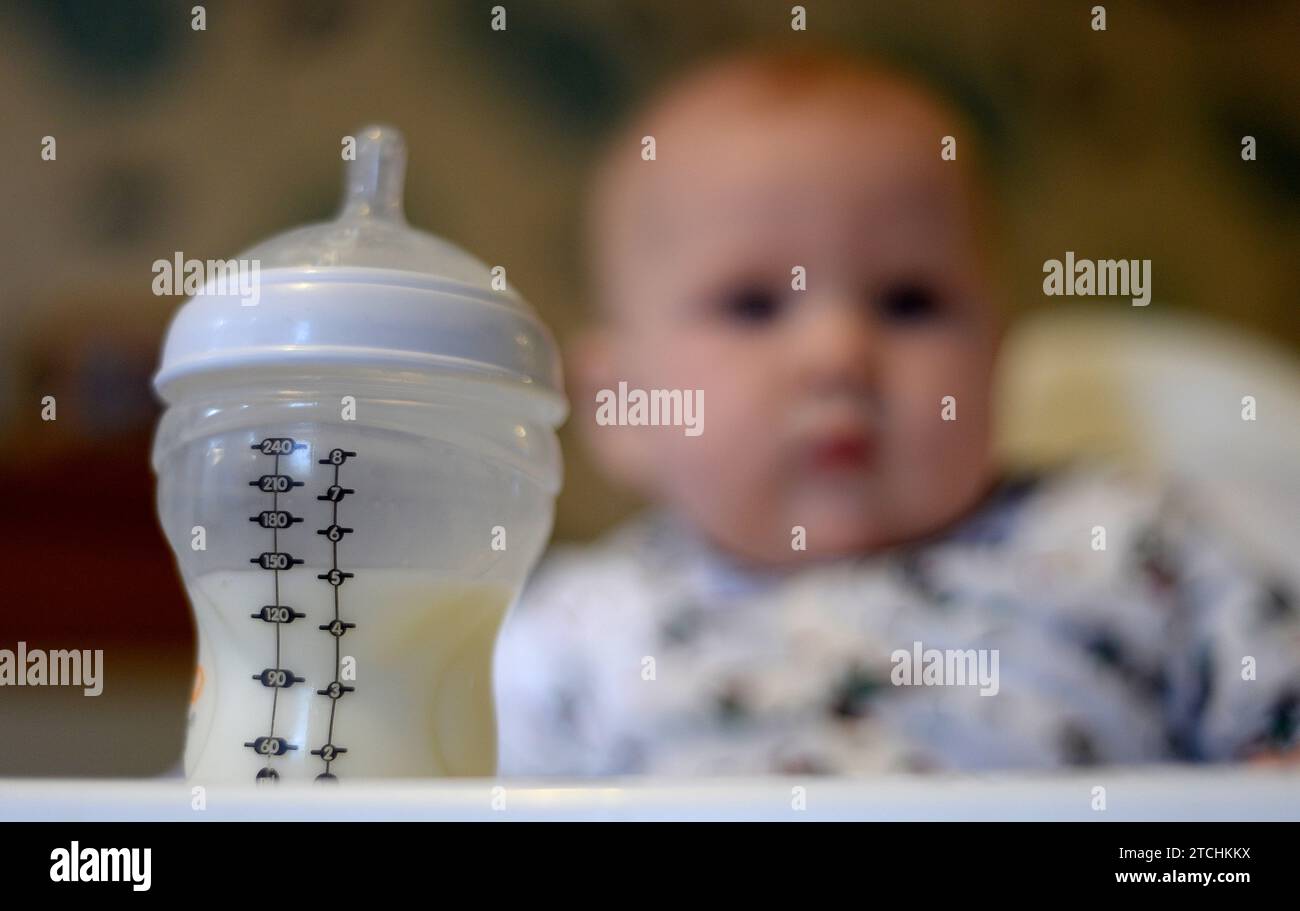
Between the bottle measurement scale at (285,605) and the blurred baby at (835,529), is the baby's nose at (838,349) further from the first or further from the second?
the bottle measurement scale at (285,605)

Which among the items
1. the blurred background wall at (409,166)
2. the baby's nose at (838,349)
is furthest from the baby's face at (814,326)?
the blurred background wall at (409,166)

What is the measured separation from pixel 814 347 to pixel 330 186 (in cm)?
46

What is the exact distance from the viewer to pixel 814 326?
3.25 ft

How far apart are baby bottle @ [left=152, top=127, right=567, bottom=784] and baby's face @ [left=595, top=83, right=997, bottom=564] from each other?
558 mm

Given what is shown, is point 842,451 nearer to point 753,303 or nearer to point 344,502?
point 753,303

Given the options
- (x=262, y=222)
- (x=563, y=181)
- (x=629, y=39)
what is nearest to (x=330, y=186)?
(x=262, y=222)

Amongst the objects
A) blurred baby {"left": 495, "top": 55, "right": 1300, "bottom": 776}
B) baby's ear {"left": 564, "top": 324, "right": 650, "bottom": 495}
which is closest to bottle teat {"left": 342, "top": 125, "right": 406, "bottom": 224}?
blurred baby {"left": 495, "top": 55, "right": 1300, "bottom": 776}

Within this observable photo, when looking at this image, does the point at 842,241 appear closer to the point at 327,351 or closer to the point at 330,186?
the point at 330,186

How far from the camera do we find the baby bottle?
16.3 inches

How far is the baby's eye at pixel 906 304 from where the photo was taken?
100 centimetres

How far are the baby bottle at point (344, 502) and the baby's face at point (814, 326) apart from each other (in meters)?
0.56

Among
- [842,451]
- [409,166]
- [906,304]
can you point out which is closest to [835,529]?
[842,451]

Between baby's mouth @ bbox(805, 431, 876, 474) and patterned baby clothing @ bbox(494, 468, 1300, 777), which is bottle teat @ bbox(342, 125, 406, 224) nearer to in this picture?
patterned baby clothing @ bbox(494, 468, 1300, 777)
